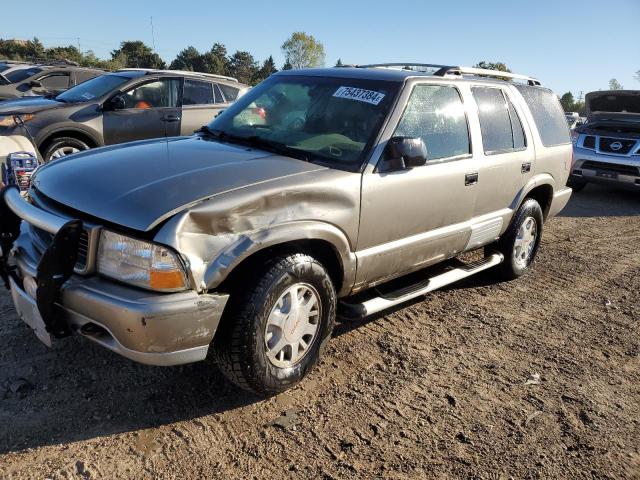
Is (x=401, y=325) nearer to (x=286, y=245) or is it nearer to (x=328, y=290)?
(x=328, y=290)

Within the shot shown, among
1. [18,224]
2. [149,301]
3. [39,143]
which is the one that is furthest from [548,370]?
[39,143]

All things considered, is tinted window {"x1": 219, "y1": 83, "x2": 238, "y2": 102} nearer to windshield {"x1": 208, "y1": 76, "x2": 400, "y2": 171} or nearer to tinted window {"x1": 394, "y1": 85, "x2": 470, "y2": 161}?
windshield {"x1": 208, "y1": 76, "x2": 400, "y2": 171}

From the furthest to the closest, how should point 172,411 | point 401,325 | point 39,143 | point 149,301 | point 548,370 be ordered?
1. point 39,143
2. point 401,325
3. point 548,370
4. point 172,411
5. point 149,301

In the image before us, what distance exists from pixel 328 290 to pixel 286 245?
0.39 meters

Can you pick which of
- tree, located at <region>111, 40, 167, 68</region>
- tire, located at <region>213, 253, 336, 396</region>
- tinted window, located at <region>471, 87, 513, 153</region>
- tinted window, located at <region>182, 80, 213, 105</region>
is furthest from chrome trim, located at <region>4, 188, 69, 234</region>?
tree, located at <region>111, 40, 167, 68</region>

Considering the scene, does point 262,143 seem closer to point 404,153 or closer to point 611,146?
point 404,153

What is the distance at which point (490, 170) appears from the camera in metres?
4.42

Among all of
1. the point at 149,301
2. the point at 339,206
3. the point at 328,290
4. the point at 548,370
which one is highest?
the point at 339,206

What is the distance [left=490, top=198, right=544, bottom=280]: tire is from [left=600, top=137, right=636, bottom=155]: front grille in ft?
17.8

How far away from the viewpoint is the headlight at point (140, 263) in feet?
8.21

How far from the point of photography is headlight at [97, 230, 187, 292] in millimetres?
2504

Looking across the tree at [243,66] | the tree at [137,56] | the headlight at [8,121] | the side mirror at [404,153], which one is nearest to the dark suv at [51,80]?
the headlight at [8,121]

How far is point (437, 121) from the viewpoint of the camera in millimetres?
3984

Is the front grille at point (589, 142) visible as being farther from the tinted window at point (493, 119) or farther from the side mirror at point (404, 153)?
the side mirror at point (404, 153)
